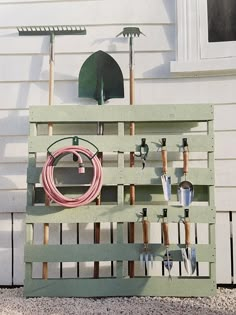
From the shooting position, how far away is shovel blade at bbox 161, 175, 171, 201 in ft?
9.55

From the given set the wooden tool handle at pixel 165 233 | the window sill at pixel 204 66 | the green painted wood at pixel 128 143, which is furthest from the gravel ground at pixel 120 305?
the window sill at pixel 204 66

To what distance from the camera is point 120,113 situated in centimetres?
306

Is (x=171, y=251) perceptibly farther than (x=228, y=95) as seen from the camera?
No

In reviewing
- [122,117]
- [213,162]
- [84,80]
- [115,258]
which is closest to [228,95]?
[213,162]

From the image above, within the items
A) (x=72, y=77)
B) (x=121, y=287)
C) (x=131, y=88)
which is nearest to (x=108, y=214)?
(x=121, y=287)

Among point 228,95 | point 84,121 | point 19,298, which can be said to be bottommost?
point 19,298

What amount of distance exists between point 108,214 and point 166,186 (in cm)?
39

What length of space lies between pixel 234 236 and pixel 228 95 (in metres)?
0.95

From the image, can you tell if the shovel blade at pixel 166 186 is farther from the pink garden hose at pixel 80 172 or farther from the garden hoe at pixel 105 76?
the garden hoe at pixel 105 76

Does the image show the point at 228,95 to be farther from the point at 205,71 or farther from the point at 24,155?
the point at 24,155

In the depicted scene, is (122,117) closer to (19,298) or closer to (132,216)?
(132,216)

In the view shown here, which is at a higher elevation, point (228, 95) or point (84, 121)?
point (228, 95)

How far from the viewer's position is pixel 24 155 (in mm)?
3346

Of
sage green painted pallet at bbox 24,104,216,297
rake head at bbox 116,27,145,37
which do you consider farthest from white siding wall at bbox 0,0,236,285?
sage green painted pallet at bbox 24,104,216,297
